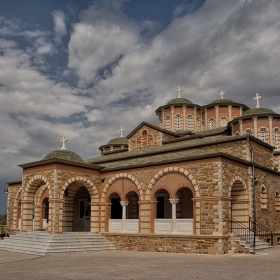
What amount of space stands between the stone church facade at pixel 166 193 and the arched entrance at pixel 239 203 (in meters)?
0.05

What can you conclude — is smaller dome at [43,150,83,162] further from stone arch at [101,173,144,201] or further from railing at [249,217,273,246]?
railing at [249,217,273,246]

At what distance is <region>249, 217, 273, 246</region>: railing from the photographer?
20.0 m

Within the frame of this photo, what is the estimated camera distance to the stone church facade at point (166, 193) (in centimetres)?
1820

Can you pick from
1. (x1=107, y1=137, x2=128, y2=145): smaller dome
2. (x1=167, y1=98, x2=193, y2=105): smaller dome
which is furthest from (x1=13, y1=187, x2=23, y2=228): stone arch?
(x1=167, y1=98, x2=193, y2=105): smaller dome

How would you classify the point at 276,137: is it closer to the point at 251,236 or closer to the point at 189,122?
the point at 189,122

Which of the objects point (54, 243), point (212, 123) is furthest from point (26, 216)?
point (212, 123)

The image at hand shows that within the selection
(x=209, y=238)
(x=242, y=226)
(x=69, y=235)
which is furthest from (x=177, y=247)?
(x=69, y=235)

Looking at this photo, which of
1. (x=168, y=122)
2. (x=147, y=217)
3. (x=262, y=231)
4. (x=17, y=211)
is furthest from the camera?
(x=168, y=122)

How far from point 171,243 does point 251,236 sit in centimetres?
413

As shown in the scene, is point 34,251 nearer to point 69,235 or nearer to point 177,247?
point 69,235

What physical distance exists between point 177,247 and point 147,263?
15.4 ft

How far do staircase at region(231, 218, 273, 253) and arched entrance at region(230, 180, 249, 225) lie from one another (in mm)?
400

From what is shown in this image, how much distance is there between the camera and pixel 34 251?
18.5 metres

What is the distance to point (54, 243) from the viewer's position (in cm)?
1891
